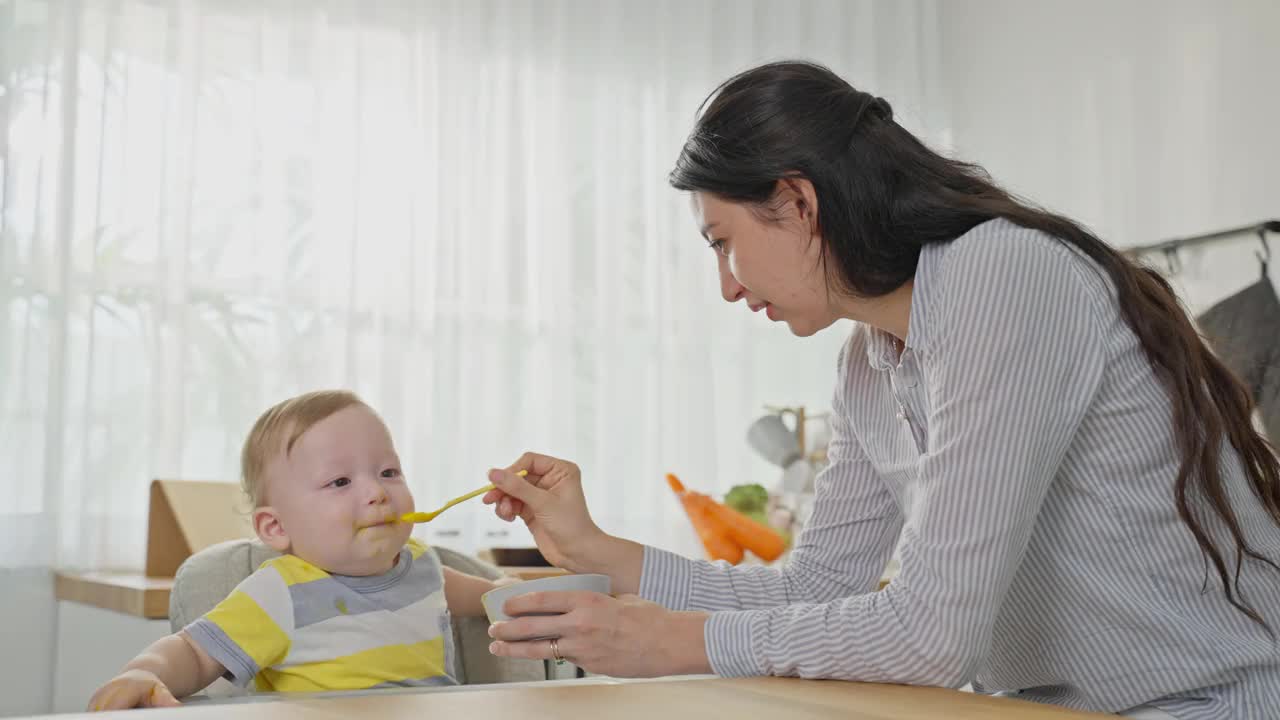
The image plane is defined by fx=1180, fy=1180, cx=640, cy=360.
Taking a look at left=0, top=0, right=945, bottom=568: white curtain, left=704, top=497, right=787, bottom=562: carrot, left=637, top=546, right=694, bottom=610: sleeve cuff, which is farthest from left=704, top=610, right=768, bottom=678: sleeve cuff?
left=0, top=0, right=945, bottom=568: white curtain

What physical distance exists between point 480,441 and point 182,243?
89 cm

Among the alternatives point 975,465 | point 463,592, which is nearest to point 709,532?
point 463,592

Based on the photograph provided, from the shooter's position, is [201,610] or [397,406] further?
[397,406]

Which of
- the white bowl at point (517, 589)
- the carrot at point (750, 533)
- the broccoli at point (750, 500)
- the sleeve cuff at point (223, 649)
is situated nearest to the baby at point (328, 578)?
the sleeve cuff at point (223, 649)

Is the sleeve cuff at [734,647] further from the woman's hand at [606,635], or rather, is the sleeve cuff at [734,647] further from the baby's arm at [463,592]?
the baby's arm at [463,592]

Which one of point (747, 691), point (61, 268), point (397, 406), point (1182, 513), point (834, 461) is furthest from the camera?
point (397, 406)

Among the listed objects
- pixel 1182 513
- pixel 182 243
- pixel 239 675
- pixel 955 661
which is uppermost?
pixel 182 243

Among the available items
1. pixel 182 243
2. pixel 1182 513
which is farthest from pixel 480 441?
pixel 1182 513

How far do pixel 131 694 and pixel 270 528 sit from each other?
0.38 metres

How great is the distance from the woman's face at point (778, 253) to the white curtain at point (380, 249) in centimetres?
193

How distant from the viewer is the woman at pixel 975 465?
0.94m

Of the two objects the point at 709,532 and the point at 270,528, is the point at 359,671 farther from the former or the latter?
the point at 709,532

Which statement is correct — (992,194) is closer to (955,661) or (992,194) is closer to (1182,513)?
(1182,513)

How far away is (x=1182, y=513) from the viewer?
1.03 metres
